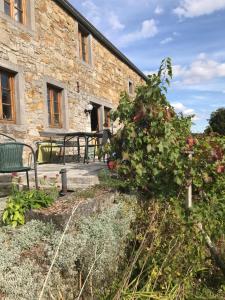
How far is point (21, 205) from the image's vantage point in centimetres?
312

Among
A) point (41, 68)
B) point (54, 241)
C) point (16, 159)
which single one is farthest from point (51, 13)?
point (54, 241)

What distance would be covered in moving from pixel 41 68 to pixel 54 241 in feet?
20.7

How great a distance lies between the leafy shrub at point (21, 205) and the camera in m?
3.01

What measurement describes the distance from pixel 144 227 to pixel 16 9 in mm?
6277

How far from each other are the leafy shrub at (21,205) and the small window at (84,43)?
8.31 m

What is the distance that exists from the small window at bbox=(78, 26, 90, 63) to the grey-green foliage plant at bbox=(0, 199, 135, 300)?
343 inches

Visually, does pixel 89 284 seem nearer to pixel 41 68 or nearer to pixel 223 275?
pixel 223 275

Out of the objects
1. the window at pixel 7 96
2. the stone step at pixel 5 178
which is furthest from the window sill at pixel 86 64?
the stone step at pixel 5 178

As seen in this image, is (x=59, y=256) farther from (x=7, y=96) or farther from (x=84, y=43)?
(x=84, y=43)

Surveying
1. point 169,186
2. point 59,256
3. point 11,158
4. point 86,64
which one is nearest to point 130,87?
point 86,64

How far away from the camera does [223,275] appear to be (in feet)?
10.4

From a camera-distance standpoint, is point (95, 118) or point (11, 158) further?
point (95, 118)

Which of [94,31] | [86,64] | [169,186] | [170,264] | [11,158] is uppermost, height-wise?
[94,31]

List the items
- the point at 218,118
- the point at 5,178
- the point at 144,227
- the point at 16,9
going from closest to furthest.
Answer: the point at 144,227 → the point at 5,178 → the point at 16,9 → the point at 218,118
